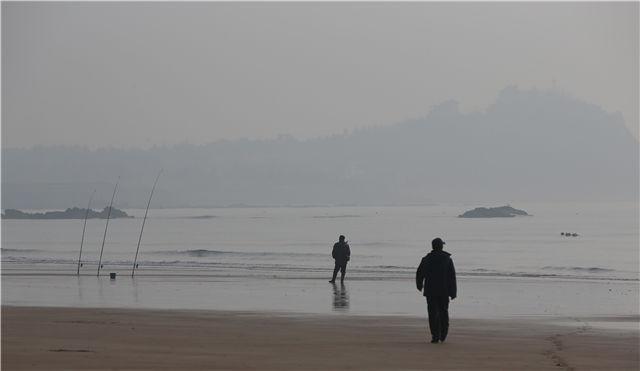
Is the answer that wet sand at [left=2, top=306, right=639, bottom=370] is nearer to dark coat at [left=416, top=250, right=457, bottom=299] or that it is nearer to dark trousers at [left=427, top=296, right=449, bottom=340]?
dark trousers at [left=427, top=296, right=449, bottom=340]

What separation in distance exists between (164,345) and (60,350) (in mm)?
1377

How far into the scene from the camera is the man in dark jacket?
13.1 m

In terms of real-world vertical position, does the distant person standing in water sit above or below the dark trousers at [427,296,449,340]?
above

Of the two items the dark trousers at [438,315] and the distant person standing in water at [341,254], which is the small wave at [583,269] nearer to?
the distant person standing in water at [341,254]

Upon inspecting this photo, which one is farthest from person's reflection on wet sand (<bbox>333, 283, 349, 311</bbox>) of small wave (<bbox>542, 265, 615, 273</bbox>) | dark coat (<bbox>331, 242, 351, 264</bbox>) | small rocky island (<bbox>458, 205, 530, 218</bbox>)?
small rocky island (<bbox>458, 205, 530, 218</bbox>)

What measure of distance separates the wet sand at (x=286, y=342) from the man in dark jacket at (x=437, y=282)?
38cm

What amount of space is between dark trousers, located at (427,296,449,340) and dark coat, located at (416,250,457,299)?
3.9 inches

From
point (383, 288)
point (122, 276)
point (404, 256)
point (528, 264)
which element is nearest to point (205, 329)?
point (383, 288)

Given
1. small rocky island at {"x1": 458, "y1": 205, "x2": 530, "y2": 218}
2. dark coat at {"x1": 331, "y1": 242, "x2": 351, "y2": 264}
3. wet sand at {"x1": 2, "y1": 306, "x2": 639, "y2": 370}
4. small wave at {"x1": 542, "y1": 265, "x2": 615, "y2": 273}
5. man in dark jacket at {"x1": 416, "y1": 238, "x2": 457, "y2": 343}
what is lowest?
wet sand at {"x1": 2, "y1": 306, "x2": 639, "y2": 370}

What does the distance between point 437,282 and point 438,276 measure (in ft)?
0.28

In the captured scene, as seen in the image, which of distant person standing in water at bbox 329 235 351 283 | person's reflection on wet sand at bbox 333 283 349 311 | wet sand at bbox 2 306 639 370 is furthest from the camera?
distant person standing in water at bbox 329 235 351 283

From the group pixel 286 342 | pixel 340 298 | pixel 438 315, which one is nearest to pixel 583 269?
pixel 340 298

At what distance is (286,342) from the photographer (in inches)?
515

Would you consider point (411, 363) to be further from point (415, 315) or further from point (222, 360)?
point (415, 315)
